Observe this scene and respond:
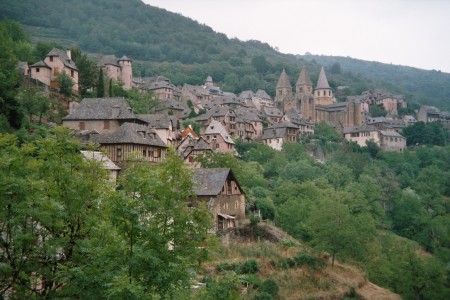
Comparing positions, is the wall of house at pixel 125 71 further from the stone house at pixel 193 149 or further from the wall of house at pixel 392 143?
the wall of house at pixel 392 143

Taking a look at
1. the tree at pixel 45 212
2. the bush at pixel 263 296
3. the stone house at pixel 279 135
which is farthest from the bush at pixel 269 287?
the stone house at pixel 279 135

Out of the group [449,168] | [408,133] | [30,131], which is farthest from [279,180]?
[408,133]

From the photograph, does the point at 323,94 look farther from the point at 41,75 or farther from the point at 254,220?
the point at 254,220

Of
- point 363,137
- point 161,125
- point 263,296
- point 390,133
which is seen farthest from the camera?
point 390,133

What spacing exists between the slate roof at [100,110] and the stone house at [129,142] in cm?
368

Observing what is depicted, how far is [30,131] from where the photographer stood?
50.1m

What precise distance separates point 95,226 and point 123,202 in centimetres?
195

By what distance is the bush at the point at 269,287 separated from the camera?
37031 millimetres

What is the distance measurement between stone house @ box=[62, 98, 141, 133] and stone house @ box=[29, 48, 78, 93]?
1312 cm

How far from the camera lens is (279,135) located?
325ft

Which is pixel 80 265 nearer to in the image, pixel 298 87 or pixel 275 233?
pixel 275 233

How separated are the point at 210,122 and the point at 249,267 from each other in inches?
1968

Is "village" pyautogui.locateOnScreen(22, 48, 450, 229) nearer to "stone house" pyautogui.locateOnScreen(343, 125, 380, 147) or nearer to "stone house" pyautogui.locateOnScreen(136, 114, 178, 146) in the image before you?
"stone house" pyautogui.locateOnScreen(136, 114, 178, 146)

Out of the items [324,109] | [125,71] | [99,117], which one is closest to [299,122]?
[324,109]
